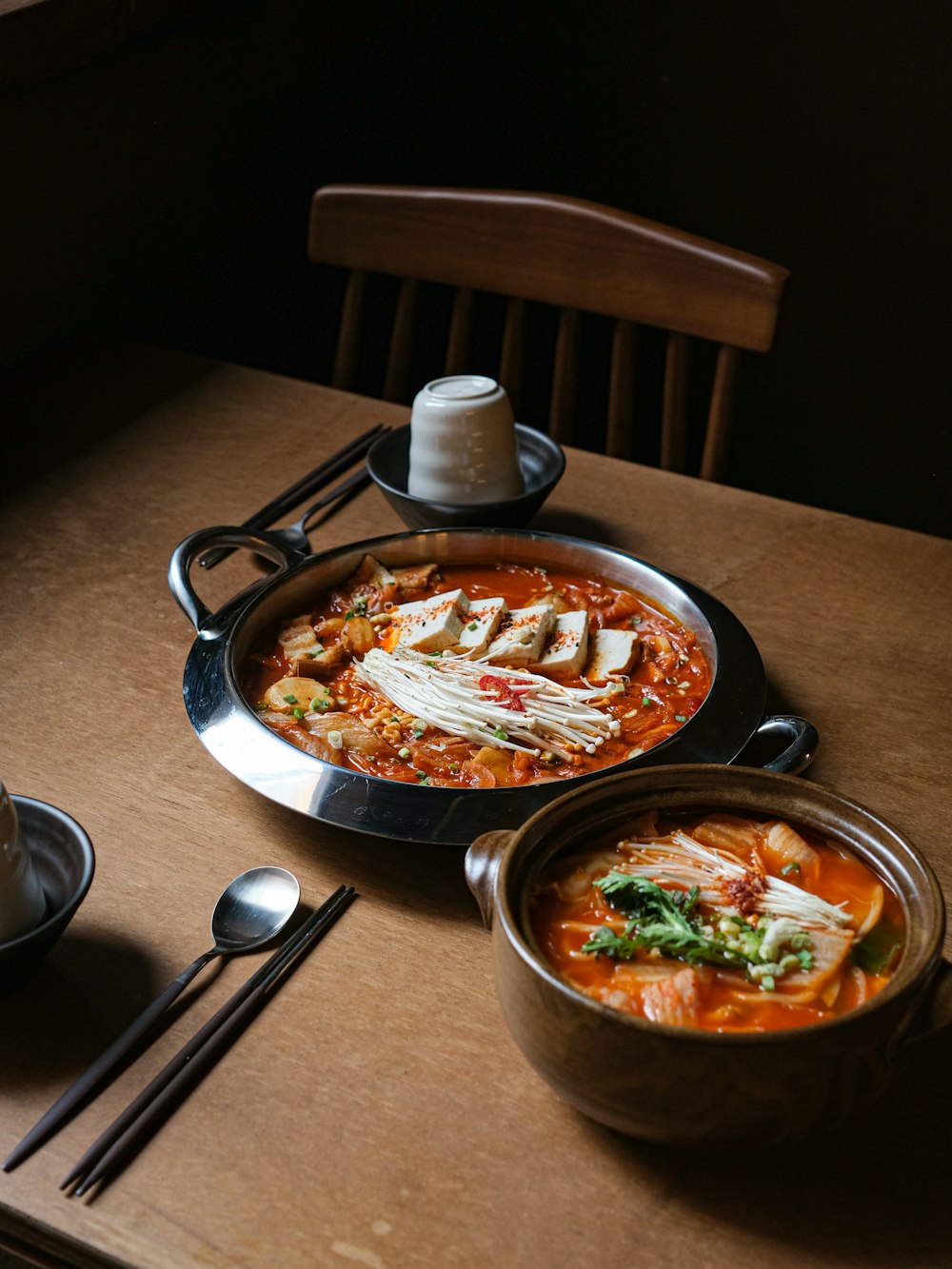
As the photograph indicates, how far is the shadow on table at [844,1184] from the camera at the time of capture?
939 mm

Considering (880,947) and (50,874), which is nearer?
(880,947)

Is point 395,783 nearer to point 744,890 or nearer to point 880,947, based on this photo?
point 744,890

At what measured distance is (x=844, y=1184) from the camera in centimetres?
98

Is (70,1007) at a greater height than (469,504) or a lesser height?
lesser

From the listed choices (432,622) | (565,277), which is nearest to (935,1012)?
(432,622)

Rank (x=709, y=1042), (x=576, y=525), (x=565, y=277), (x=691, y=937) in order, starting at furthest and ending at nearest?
(x=565, y=277) < (x=576, y=525) < (x=691, y=937) < (x=709, y=1042)

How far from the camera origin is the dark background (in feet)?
10.1

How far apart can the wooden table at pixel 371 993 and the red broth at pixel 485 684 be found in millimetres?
107

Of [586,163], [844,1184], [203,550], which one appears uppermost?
[586,163]

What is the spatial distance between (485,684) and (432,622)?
0.45 feet

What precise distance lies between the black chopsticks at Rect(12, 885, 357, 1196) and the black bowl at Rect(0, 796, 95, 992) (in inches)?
6.4

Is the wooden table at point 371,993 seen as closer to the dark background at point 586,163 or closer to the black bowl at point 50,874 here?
the black bowl at point 50,874

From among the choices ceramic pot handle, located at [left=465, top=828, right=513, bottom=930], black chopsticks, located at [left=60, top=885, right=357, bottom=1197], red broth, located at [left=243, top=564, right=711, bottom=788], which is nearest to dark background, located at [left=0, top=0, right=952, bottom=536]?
red broth, located at [left=243, top=564, right=711, bottom=788]

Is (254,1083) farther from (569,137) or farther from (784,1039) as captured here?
(569,137)
